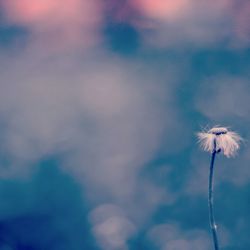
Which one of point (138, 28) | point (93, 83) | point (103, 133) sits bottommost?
point (103, 133)

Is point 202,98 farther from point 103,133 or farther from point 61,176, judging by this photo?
point 61,176

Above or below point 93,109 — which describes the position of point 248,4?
above

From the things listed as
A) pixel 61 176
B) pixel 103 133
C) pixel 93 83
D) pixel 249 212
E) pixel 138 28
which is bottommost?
pixel 249 212

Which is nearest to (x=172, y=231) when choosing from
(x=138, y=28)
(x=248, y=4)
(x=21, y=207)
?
(x=21, y=207)

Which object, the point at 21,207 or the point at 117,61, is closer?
the point at 21,207

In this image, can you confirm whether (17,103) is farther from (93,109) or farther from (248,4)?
(248,4)

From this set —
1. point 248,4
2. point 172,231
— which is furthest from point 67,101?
point 248,4

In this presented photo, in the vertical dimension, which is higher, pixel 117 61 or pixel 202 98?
pixel 117 61

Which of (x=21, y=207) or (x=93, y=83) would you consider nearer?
(x=21, y=207)
